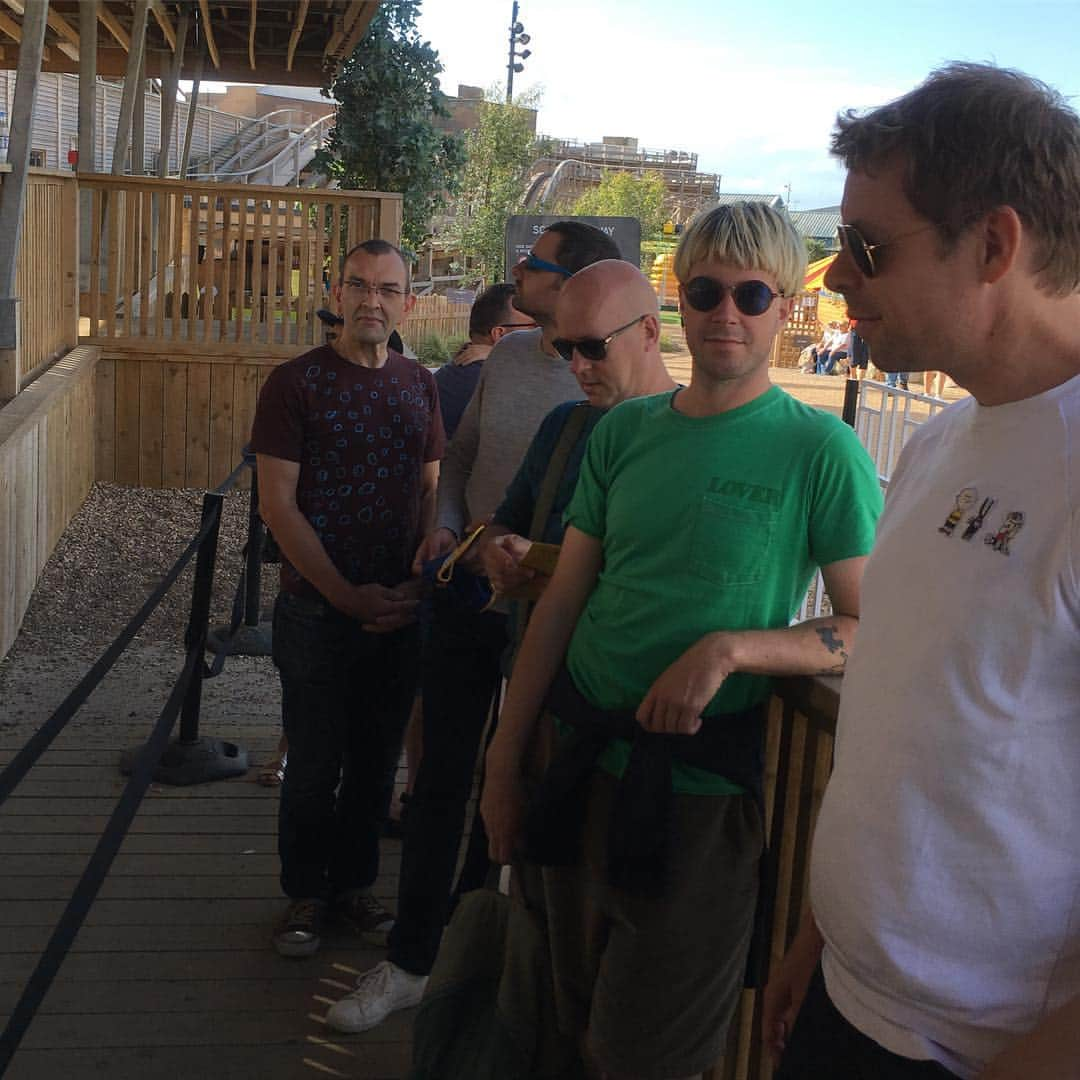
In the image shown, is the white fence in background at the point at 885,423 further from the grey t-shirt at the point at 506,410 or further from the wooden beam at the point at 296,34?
the wooden beam at the point at 296,34

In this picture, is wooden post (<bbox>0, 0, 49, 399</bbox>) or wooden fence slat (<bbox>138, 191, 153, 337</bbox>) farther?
wooden fence slat (<bbox>138, 191, 153, 337</bbox>)

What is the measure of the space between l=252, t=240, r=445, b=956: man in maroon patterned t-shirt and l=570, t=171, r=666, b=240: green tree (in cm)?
4314

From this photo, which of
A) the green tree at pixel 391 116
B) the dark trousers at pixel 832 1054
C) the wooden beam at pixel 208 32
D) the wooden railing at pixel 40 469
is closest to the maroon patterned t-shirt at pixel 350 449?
the dark trousers at pixel 832 1054

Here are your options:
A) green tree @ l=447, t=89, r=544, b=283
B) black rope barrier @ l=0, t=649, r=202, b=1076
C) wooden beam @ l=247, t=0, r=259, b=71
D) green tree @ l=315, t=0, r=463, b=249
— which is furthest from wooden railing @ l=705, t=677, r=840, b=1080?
green tree @ l=447, t=89, r=544, b=283

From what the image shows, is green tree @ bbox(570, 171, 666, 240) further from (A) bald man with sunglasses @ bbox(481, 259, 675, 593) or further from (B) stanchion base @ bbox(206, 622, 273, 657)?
(A) bald man with sunglasses @ bbox(481, 259, 675, 593)

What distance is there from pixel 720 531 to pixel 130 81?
43.3 ft

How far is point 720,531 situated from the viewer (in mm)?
1860

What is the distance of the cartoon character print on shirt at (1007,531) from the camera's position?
1183mm

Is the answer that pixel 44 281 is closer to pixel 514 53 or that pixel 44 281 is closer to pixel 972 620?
pixel 972 620

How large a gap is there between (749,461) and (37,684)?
436 cm

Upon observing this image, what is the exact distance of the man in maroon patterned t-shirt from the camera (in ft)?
10.6

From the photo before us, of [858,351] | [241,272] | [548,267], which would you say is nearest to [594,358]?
[548,267]

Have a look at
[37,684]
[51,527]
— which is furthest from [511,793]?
[51,527]

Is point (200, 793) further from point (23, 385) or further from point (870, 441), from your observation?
point (870, 441)
